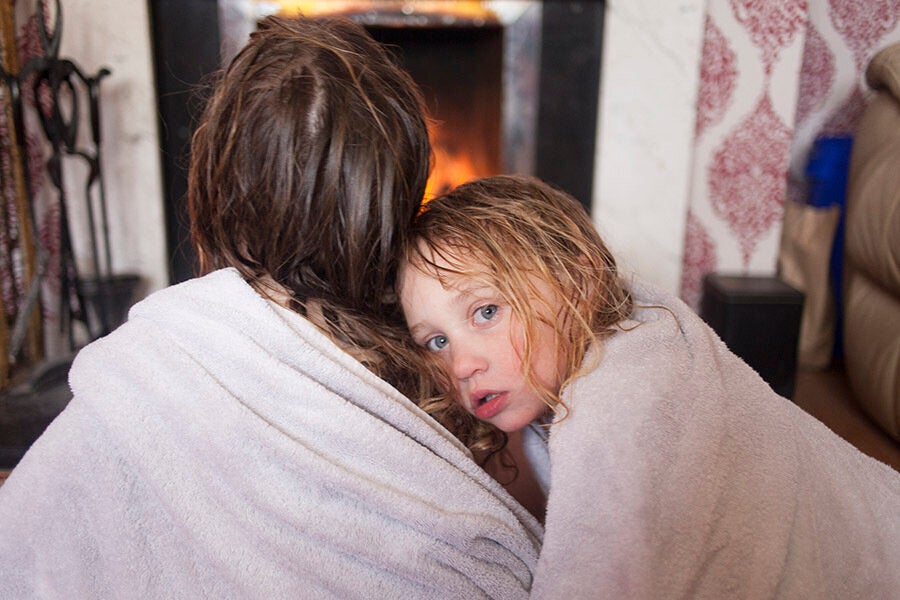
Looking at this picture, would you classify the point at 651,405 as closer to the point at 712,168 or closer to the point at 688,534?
the point at 688,534

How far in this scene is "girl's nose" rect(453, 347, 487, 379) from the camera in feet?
2.29

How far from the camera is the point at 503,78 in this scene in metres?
1.87

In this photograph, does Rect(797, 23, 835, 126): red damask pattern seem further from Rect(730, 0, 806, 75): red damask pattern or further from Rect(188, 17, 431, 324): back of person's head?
Rect(188, 17, 431, 324): back of person's head

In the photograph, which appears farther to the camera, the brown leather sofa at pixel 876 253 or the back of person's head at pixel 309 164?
the brown leather sofa at pixel 876 253

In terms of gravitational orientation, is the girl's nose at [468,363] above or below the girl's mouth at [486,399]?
above

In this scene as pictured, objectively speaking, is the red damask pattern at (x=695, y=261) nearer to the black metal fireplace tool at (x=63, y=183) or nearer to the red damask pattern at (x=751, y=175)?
the red damask pattern at (x=751, y=175)

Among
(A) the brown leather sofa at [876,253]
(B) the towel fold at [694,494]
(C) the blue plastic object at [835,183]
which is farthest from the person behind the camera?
(C) the blue plastic object at [835,183]

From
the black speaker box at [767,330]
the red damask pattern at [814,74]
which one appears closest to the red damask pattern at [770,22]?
the red damask pattern at [814,74]

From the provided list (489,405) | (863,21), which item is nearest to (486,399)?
(489,405)

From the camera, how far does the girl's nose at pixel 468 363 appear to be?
698 mm

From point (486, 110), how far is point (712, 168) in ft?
2.20

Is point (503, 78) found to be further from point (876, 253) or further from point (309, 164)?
point (309, 164)

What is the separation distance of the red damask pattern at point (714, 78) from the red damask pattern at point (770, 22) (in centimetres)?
7

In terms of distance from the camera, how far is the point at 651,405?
0.58m
